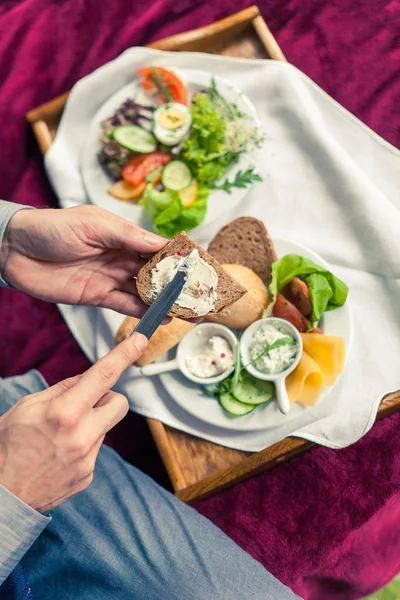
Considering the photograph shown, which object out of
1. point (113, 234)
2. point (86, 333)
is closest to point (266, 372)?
point (113, 234)

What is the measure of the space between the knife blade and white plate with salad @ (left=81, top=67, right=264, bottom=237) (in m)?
0.62

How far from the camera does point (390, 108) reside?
2.32 m

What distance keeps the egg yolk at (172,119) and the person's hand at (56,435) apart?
3.94 ft

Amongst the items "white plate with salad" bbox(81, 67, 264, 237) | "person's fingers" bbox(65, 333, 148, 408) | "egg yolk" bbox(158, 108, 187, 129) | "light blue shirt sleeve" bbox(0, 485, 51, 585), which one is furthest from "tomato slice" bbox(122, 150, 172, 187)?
"light blue shirt sleeve" bbox(0, 485, 51, 585)

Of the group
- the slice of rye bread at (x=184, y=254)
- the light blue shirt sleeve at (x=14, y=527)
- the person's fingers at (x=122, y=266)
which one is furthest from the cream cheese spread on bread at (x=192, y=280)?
the light blue shirt sleeve at (x=14, y=527)

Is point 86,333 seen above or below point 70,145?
below

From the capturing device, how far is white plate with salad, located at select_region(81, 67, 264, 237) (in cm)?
214

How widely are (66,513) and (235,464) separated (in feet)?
1.72

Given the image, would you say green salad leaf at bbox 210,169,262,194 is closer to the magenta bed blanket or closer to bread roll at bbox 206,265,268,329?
bread roll at bbox 206,265,268,329

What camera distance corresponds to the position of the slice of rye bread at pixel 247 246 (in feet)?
6.40

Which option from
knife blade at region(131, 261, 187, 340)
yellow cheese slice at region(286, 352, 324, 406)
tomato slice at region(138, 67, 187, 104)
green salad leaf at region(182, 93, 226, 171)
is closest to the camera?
knife blade at region(131, 261, 187, 340)

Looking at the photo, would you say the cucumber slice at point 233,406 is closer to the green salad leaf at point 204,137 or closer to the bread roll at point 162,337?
the bread roll at point 162,337

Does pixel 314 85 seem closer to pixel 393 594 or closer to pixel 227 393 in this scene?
pixel 227 393

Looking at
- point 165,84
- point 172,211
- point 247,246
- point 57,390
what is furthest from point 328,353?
point 165,84
